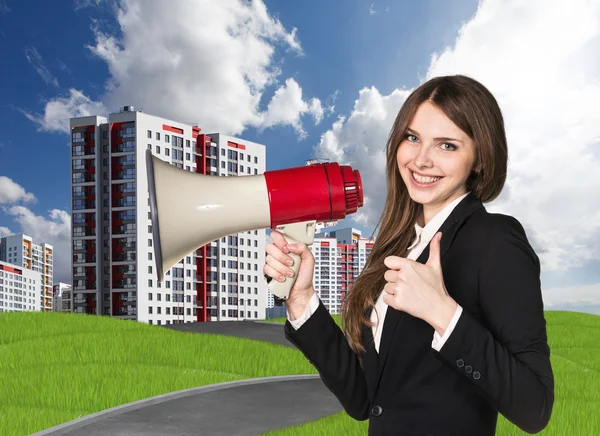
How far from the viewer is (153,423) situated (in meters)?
4.80

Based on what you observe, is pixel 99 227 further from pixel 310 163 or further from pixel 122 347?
pixel 310 163

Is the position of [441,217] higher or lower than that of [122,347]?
higher

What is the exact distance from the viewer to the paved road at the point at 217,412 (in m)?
4.67

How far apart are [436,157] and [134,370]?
5.79 m

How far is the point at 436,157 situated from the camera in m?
1.50

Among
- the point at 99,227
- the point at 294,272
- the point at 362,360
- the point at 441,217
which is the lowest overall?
the point at 362,360

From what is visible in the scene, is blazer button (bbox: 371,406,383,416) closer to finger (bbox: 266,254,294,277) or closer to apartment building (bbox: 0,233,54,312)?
finger (bbox: 266,254,294,277)

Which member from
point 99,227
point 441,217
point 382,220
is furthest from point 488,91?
point 99,227

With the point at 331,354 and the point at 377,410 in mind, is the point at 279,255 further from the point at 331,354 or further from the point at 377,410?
the point at 377,410

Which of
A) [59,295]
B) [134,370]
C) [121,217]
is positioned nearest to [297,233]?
[134,370]

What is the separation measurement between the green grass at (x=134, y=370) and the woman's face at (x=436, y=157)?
→ 329cm

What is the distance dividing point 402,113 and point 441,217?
278 mm

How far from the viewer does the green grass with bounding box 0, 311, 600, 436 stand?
5023mm

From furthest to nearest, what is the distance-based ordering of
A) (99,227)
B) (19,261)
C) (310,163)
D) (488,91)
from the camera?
(19,261)
(99,227)
(310,163)
(488,91)
